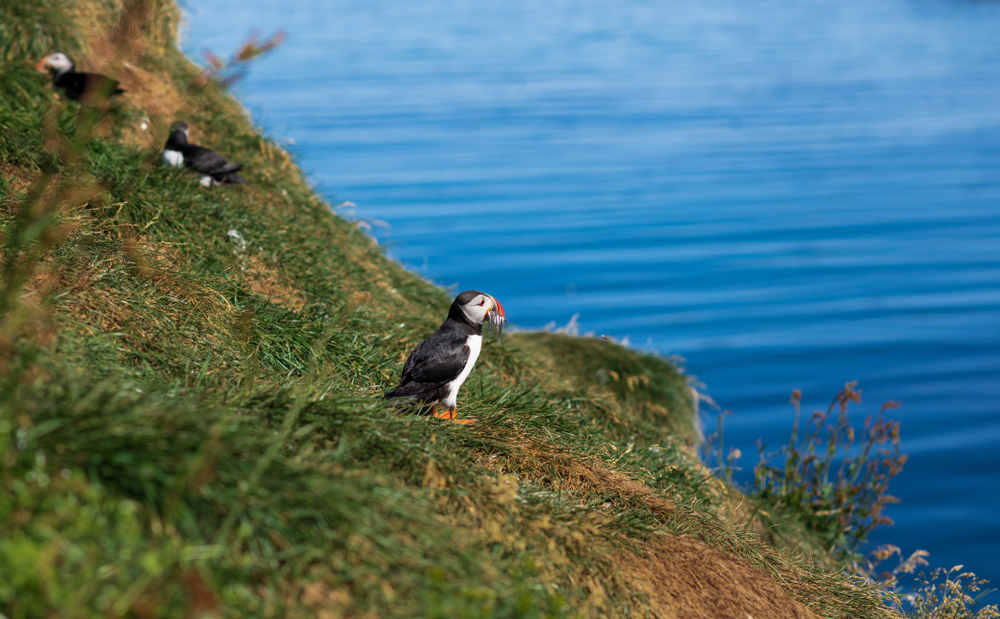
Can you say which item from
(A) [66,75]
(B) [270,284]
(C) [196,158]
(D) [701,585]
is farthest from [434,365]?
(A) [66,75]

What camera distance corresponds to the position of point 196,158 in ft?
24.3

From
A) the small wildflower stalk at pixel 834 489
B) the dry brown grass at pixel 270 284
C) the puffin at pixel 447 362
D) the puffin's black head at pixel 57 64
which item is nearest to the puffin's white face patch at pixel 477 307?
the puffin at pixel 447 362

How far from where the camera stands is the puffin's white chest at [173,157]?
727 centimetres

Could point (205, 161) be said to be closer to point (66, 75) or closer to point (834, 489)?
point (66, 75)

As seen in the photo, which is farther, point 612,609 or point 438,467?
point 438,467

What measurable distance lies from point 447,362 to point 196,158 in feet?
12.8

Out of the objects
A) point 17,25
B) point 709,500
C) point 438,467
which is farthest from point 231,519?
point 17,25

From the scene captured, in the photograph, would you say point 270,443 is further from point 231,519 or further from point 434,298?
point 434,298

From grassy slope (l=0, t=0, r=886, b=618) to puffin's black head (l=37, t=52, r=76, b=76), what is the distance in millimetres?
363

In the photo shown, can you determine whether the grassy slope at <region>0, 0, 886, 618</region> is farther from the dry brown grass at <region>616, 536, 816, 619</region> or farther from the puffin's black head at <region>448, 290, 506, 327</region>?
the puffin's black head at <region>448, 290, 506, 327</region>

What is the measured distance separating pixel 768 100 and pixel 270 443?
3688 centimetres

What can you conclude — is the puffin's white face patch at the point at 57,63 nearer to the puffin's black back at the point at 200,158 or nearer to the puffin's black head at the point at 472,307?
the puffin's black back at the point at 200,158

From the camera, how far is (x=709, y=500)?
5465 mm

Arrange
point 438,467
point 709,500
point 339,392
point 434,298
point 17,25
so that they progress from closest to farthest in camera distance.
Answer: point 438,467 < point 339,392 < point 709,500 < point 17,25 < point 434,298
